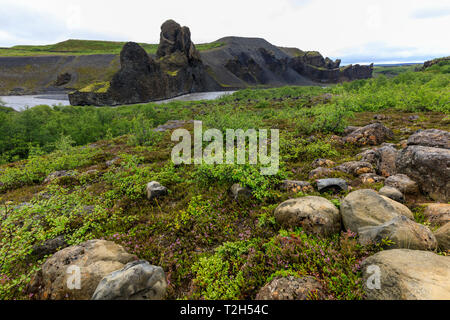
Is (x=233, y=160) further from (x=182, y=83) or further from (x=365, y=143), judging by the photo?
(x=182, y=83)

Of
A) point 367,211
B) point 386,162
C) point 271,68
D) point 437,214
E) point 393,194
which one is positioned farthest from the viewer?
point 271,68

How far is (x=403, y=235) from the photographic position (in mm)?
3396

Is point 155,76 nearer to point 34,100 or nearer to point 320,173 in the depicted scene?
point 34,100

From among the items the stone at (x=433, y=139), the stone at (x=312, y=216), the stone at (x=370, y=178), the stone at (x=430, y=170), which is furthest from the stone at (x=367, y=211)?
the stone at (x=433, y=139)

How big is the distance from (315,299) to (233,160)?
205 inches

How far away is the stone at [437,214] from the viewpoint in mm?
4176

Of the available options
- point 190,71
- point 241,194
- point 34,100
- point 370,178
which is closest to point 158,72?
point 190,71

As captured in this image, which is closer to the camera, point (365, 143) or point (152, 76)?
point (365, 143)

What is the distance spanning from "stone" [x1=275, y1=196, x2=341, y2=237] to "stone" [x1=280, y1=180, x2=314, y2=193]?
4.21 feet

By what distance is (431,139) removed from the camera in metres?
7.42

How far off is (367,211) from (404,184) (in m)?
2.62

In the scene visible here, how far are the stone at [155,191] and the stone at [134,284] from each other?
3809mm

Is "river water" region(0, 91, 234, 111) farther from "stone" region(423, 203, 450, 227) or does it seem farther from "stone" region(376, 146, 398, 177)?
"stone" region(423, 203, 450, 227)
